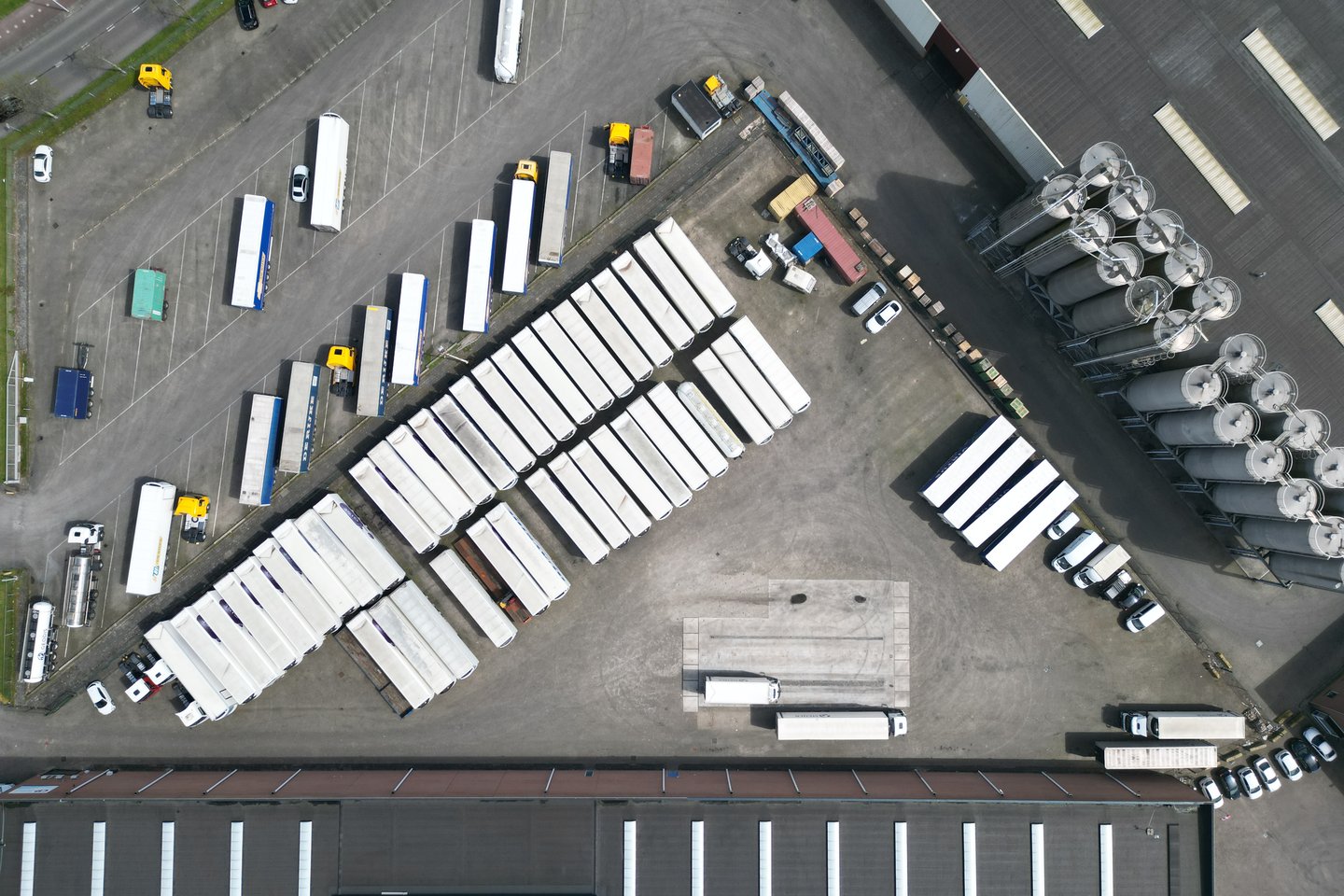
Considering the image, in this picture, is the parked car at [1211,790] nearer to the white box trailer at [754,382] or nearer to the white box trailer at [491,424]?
the white box trailer at [754,382]

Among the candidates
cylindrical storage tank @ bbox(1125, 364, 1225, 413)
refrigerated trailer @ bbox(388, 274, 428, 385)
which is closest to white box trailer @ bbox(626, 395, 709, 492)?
refrigerated trailer @ bbox(388, 274, 428, 385)

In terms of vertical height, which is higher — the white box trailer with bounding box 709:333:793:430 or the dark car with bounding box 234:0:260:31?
the dark car with bounding box 234:0:260:31

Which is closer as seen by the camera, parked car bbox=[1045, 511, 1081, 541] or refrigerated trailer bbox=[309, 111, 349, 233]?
refrigerated trailer bbox=[309, 111, 349, 233]

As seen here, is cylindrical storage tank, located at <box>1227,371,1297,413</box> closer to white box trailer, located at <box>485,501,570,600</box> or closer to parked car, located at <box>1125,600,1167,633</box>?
parked car, located at <box>1125,600,1167,633</box>

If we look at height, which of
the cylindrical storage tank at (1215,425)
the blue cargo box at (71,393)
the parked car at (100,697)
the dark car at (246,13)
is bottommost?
the cylindrical storage tank at (1215,425)

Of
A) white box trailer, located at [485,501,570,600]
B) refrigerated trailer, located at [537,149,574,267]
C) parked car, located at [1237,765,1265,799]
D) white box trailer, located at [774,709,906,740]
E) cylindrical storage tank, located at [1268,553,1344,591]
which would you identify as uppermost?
refrigerated trailer, located at [537,149,574,267]

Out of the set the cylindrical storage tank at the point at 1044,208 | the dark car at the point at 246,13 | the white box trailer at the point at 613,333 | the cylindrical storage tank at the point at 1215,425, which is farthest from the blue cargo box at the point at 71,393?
the cylindrical storage tank at the point at 1215,425

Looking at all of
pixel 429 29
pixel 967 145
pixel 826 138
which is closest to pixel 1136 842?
pixel 967 145

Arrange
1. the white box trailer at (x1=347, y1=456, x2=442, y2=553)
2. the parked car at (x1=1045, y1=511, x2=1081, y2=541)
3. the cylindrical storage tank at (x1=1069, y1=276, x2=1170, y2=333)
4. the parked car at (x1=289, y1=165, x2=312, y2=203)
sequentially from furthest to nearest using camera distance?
1. the parked car at (x1=289, y1=165, x2=312, y2=203)
2. the parked car at (x1=1045, y1=511, x2=1081, y2=541)
3. the white box trailer at (x1=347, y1=456, x2=442, y2=553)
4. the cylindrical storage tank at (x1=1069, y1=276, x2=1170, y2=333)
